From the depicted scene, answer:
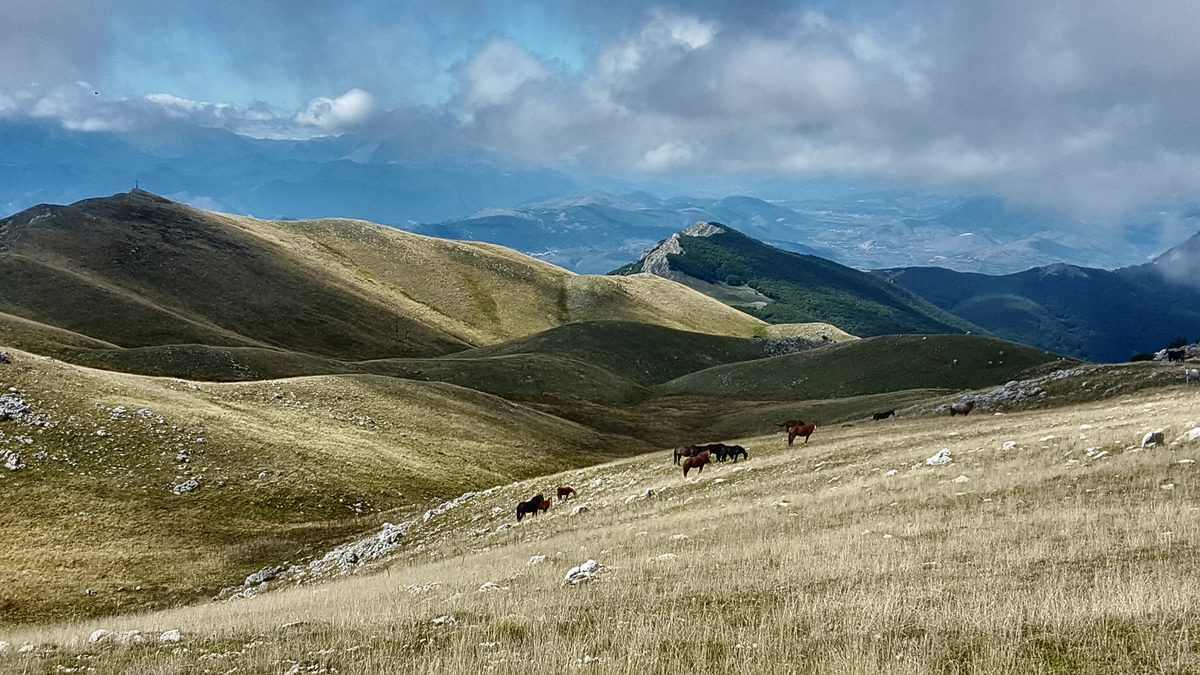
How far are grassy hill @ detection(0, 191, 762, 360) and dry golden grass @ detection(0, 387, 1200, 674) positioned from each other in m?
105

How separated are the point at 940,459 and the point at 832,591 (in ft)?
53.8

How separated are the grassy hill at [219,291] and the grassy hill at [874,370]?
67.1 m

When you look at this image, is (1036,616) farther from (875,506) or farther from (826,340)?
(826,340)

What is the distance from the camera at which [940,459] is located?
2636cm

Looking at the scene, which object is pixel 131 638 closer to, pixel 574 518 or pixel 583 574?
pixel 583 574

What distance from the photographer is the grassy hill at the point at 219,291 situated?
113562 mm

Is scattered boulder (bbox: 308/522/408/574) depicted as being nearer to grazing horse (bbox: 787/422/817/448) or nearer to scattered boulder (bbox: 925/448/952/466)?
grazing horse (bbox: 787/422/817/448)

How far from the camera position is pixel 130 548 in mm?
38125

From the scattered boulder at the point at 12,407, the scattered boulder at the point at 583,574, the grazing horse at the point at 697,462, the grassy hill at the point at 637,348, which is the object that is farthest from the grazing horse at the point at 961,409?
the grassy hill at the point at 637,348

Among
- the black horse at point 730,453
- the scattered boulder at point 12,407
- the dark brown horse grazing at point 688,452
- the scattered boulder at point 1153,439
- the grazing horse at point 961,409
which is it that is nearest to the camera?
the scattered boulder at point 1153,439

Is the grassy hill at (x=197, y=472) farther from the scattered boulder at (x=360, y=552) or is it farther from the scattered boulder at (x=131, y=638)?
the scattered boulder at (x=131, y=638)

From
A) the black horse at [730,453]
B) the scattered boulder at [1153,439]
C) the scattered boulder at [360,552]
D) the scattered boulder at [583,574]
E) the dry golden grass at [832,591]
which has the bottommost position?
the scattered boulder at [360,552]

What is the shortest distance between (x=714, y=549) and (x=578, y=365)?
9570 centimetres

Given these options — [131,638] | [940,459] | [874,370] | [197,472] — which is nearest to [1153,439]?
[940,459]
